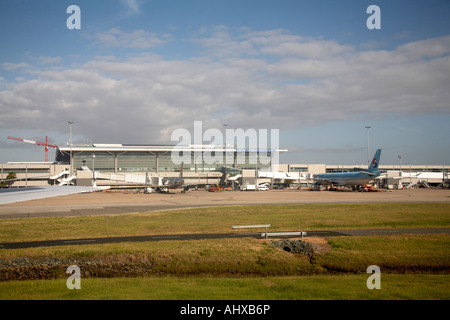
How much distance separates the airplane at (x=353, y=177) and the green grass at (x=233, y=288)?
8324 cm

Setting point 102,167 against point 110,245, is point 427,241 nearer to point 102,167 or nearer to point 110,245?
point 110,245

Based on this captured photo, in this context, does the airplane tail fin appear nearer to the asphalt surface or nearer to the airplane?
the airplane

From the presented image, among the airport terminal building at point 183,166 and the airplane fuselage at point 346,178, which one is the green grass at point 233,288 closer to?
the airplane fuselage at point 346,178

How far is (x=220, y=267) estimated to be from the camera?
768 inches

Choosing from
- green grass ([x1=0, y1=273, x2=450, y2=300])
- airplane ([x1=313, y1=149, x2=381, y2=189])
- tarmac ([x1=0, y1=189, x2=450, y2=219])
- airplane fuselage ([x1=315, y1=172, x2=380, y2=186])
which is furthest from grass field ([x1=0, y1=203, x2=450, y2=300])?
airplane fuselage ([x1=315, y1=172, x2=380, y2=186])

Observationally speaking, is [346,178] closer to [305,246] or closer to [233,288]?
[305,246]

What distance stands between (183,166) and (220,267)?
128 m

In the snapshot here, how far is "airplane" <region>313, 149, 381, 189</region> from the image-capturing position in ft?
314

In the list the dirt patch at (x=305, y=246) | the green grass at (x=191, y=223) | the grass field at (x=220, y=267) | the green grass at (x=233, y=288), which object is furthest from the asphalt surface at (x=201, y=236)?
the green grass at (x=233, y=288)

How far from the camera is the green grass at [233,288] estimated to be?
13.8m

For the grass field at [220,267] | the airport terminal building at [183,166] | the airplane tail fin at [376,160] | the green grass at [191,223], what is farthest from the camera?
the airport terminal building at [183,166]

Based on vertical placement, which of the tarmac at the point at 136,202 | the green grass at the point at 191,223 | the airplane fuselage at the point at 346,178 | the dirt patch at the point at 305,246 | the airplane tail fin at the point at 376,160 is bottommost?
the tarmac at the point at 136,202

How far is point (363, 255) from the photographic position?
21.4m
